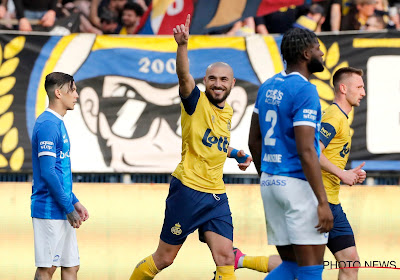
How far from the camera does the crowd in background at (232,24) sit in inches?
376

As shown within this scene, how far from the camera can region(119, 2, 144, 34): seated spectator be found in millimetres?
9602

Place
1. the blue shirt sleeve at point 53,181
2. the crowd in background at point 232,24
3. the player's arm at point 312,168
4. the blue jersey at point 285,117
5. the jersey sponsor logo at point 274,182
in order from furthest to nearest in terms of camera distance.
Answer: the crowd in background at point 232,24 < the blue shirt sleeve at point 53,181 < the jersey sponsor logo at point 274,182 < the blue jersey at point 285,117 < the player's arm at point 312,168

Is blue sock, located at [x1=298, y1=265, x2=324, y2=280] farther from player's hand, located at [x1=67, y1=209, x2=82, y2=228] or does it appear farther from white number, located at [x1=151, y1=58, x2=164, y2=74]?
white number, located at [x1=151, y1=58, x2=164, y2=74]

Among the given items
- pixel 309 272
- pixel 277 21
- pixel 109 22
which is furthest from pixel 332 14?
pixel 309 272

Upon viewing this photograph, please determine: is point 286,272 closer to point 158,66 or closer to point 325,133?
point 325,133

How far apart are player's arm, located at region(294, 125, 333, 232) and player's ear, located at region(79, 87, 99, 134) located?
4462mm

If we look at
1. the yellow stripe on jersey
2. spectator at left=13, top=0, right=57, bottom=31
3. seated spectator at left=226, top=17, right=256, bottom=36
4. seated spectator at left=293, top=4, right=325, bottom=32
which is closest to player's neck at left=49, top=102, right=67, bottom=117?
the yellow stripe on jersey

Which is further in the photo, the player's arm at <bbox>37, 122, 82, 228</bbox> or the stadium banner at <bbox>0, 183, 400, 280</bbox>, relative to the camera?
the stadium banner at <bbox>0, 183, 400, 280</bbox>

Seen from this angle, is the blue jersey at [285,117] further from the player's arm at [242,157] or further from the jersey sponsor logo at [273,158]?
the player's arm at [242,157]

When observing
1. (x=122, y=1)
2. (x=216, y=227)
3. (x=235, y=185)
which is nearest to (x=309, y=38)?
(x=216, y=227)

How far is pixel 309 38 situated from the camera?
16.0 feet

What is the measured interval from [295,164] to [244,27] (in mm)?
5210

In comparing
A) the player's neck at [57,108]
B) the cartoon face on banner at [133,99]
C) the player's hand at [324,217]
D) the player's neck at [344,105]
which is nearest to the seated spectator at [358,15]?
the cartoon face on banner at [133,99]

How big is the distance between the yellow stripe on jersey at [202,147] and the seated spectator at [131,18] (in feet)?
11.8
